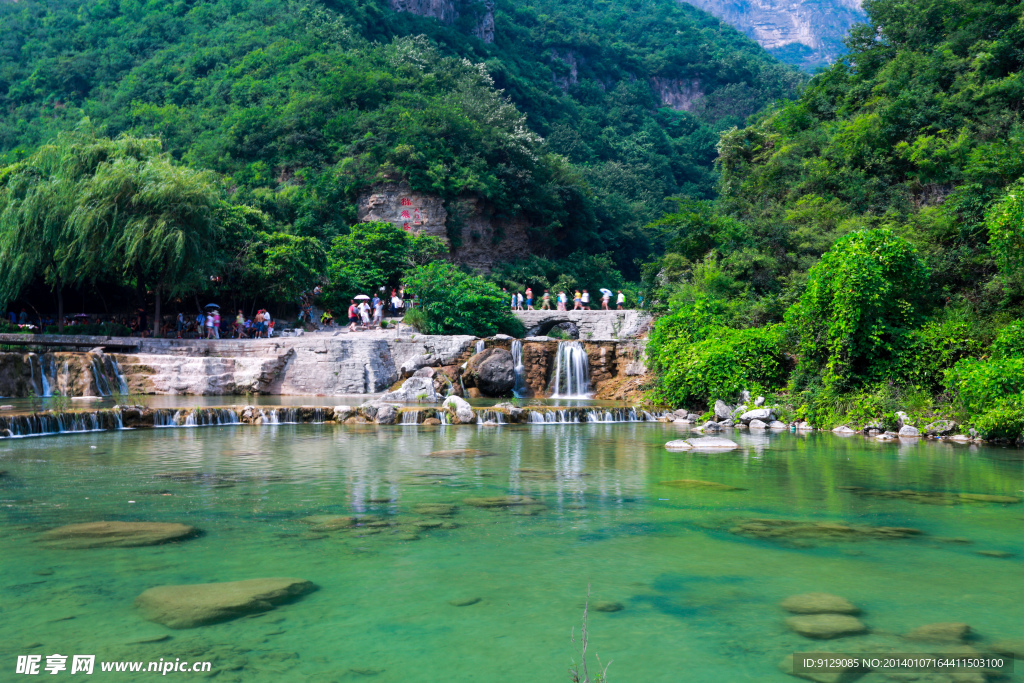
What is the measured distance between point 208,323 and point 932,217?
24.1 meters

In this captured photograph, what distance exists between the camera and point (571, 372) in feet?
81.3

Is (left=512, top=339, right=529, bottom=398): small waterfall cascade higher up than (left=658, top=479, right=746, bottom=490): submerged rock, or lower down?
higher up

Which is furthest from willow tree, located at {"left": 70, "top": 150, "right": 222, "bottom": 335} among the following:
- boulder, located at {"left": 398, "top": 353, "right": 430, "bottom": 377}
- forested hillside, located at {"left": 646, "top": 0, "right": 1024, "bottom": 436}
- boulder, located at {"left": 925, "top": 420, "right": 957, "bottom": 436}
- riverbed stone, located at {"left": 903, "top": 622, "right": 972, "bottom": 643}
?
riverbed stone, located at {"left": 903, "top": 622, "right": 972, "bottom": 643}

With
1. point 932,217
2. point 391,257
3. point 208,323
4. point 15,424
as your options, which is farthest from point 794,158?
point 15,424

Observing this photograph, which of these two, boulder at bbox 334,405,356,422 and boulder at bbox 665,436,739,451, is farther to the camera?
boulder at bbox 334,405,356,422

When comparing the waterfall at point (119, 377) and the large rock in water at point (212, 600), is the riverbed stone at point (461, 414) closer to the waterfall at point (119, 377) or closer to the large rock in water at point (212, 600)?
the waterfall at point (119, 377)

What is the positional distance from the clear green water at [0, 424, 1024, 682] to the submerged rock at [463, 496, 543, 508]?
0.20 m

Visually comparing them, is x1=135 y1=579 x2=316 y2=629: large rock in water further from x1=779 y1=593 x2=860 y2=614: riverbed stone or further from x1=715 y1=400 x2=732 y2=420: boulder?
x1=715 y1=400 x2=732 y2=420: boulder

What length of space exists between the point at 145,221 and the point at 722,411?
60.1 feet

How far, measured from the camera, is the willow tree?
75.3 feet

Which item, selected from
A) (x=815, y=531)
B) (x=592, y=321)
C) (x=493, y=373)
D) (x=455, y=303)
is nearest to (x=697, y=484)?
(x=815, y=531)

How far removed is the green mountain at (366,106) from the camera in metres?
45.3

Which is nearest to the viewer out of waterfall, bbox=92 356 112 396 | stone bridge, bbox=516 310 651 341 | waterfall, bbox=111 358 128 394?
waterfall, bbox=92 356 112 396

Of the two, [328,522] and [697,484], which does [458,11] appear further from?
[328,522]
